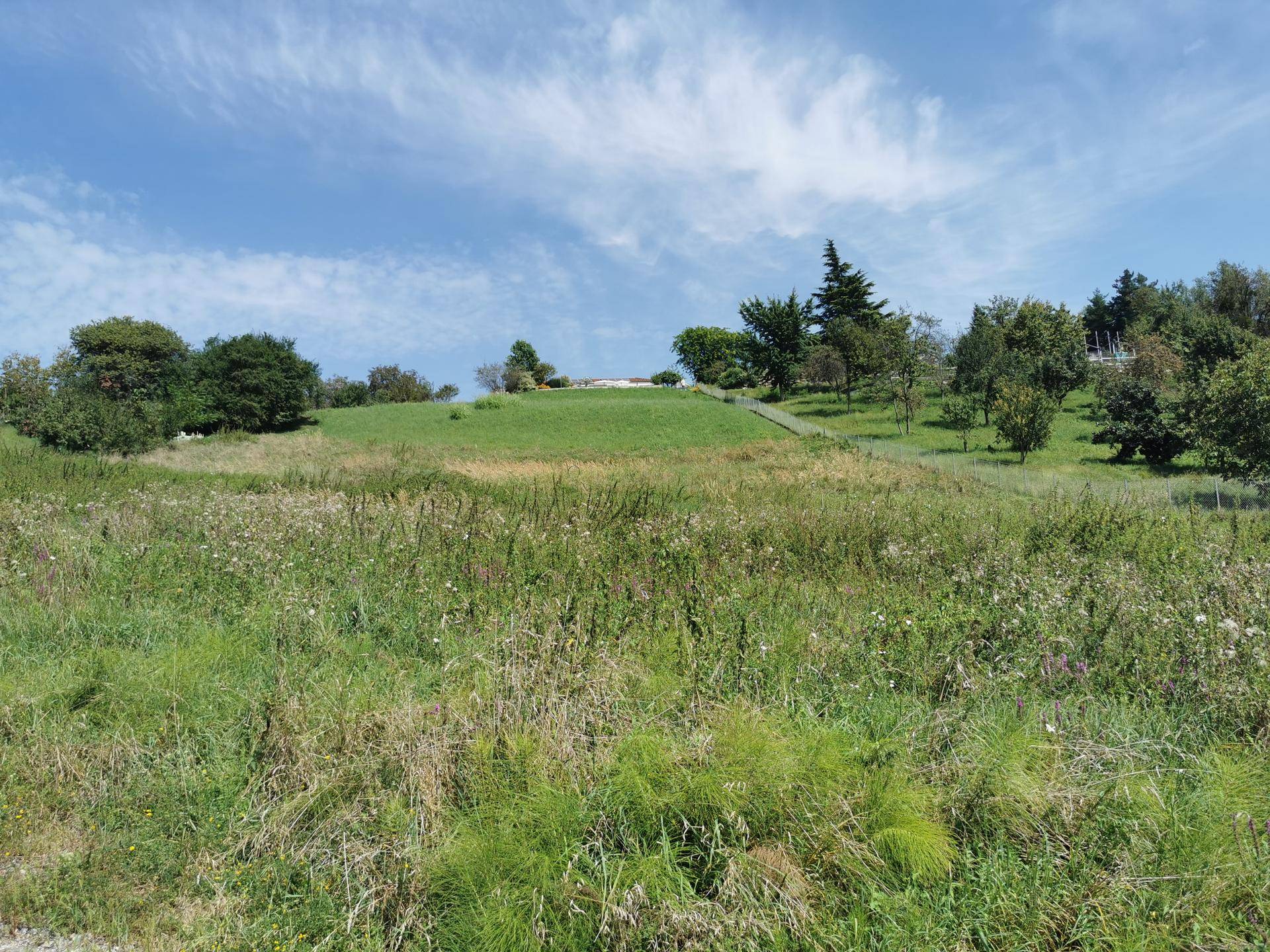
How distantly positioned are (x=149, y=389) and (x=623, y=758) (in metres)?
77.0

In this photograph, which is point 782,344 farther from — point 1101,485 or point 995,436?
point 1101,485

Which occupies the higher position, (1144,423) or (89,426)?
(89,426)

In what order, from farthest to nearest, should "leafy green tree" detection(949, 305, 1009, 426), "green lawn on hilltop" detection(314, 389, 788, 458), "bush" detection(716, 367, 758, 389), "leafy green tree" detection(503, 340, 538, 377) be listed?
"leafy green tree" detection(503, 340, 538, 377) → "bush" detection(716, 367, 758, 389) → "leafy green tree" detection(949, 305, 1009, 426) → "green lawn on hilltop" detection(314, 389, 788, 458)

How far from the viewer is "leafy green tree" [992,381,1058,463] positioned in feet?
114

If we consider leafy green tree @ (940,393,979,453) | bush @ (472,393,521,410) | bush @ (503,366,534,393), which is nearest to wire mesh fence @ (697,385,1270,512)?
leafy green tree @ (940,393,979,453)

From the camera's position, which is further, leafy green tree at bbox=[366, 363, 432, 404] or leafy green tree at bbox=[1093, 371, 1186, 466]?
leafy green tree at bbox=[366, 363, 432, 404]

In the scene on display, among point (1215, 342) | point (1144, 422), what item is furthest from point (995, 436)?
point (1215, 342)

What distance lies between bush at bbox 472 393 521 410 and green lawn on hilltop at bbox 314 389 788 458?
904mm

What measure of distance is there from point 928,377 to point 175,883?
59.6 metres

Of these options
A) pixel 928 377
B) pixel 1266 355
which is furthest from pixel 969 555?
pixel 928 377

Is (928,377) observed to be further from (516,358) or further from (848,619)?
(516,358)

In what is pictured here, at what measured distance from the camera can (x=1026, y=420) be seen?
1364 inches

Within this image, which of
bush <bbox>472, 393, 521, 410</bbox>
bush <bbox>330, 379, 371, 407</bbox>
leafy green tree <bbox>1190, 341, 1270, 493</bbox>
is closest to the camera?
leafy green tree <bbox>1190, 341, 1270, 493</bbox>

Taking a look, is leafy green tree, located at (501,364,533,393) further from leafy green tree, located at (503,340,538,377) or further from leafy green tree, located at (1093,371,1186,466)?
leafy green tree, located at (1093,371,1186,466)
